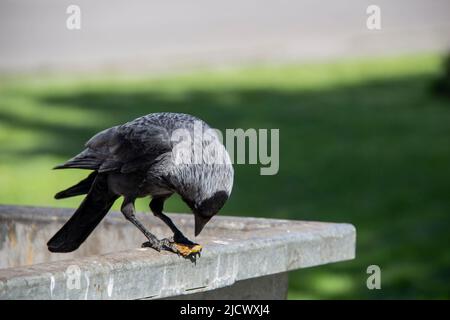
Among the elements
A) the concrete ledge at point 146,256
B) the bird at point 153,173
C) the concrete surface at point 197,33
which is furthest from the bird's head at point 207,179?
the concrete surface at point 197,33

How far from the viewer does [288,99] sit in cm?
1480

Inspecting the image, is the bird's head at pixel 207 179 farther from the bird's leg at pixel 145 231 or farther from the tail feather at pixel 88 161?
the tail feather at pixel 88 161

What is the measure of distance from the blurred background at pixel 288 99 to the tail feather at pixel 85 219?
3186mm

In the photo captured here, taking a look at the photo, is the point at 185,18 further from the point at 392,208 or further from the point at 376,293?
the point at 376,293

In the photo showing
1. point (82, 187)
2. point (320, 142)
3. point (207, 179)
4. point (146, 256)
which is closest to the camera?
point (146, 256)

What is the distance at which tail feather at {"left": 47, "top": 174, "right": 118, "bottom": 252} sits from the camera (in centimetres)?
521

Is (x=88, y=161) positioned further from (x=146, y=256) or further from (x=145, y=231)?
(x=146, y=256)

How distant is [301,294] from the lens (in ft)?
27.2

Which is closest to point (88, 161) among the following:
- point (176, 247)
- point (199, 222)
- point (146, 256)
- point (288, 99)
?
point (199, 222)

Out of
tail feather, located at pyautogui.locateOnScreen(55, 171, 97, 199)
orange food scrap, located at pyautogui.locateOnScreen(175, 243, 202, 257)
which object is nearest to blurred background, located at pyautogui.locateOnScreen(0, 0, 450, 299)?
tail feather, located at pyautogui.locateOnScreen(55, 171, 97, 199)

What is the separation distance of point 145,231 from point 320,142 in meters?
7.92

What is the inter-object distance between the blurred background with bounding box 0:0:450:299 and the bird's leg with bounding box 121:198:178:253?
3.24 meters

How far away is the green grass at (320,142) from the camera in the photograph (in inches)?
362

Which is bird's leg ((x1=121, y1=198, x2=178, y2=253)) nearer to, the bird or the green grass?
the bird
